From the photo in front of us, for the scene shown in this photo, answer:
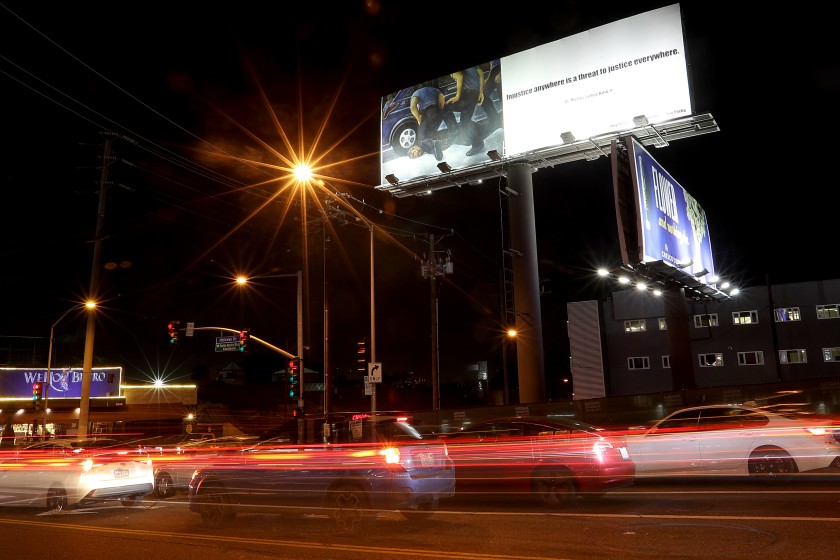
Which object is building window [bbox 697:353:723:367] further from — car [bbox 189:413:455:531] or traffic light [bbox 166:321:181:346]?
car [bbox 189:413:455:531]

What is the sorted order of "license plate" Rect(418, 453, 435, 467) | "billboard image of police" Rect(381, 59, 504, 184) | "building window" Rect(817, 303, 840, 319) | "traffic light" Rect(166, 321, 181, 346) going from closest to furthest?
"license plate" Rect(418, 453, 435, 467) → "traffic light" Rect(166, 321, 181, 346) → "billboard image of police" Rect(381, 59, 504, 184) → "building window" Rect(817, 303, 840, 319)

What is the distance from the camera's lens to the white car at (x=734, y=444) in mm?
11008

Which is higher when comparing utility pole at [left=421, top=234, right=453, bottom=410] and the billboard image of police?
the billboard image of police

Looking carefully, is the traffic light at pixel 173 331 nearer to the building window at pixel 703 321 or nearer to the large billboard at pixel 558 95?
the large billboard at pixel 558 95

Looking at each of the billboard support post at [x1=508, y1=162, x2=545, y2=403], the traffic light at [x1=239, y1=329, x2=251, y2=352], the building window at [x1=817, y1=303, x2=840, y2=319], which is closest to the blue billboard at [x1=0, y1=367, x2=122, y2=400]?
the traffic light at [x1=239, y1=329, x2=251, y2=352]

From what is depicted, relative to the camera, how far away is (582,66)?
24594 mm

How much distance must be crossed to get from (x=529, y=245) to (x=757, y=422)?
14137 millimetres

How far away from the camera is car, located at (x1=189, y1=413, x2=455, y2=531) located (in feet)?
30.3

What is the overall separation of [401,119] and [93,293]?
15445mm

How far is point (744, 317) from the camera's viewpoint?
1847 inches

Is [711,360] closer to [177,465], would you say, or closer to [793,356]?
[793,356]

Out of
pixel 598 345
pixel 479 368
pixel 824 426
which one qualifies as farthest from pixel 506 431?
pixel 479 368

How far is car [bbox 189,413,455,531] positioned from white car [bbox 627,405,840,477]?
15.7 ft

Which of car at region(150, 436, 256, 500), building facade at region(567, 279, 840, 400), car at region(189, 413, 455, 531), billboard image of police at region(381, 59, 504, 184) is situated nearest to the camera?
car at region(189, 413, 455, 531)
